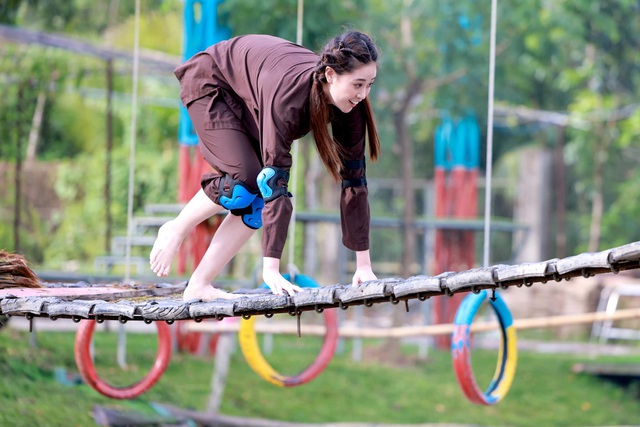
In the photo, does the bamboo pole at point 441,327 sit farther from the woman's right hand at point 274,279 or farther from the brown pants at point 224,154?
the woman's right hand at point 274,279

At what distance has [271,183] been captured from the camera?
9.37 ft

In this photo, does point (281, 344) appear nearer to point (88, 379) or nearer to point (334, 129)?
point (88, 379)

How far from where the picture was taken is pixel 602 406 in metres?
7.80

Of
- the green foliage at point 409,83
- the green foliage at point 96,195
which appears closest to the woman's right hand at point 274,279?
the green foliage at point 409,83

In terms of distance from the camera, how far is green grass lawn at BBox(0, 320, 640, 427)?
5836mm

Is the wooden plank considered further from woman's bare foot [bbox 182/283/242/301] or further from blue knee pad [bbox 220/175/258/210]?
blue knee pad [bbox 220/175/258/210]

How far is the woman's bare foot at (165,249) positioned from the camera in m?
3.14

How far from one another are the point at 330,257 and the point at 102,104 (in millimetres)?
5297

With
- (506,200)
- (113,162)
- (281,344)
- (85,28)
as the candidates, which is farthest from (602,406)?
(85,28)

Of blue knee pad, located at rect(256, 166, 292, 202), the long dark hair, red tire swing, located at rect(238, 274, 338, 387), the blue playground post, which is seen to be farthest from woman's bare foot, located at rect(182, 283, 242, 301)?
the blue playground post

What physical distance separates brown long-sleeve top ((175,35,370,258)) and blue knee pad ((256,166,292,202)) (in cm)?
2

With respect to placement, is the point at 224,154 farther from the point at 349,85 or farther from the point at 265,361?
the point at 265,361

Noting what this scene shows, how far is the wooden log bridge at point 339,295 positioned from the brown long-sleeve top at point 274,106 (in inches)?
7.5

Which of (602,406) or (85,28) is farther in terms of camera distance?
(85,28)
